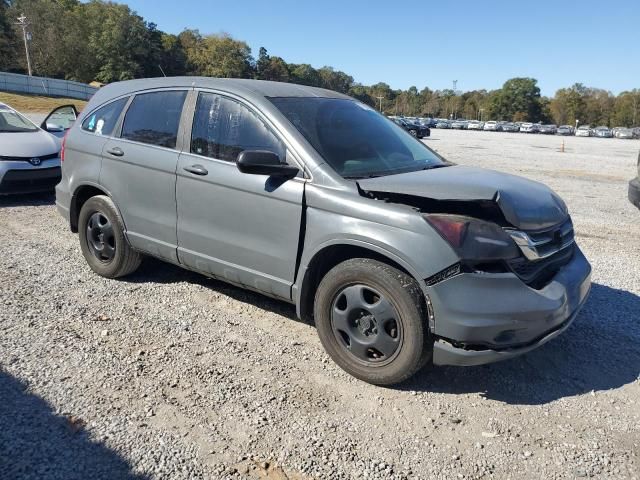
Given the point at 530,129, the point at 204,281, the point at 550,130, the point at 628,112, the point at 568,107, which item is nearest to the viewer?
the point at 204,281

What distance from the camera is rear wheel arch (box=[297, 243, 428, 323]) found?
3346mm

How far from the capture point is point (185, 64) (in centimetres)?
10212

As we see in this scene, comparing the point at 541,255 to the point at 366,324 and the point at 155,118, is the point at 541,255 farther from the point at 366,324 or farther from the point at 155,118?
the point at 155,118

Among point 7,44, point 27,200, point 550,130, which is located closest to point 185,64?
point 7,44

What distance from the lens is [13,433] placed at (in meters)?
2.73

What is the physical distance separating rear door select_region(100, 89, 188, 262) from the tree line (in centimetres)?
7313

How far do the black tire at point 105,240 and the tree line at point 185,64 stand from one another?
240 feet

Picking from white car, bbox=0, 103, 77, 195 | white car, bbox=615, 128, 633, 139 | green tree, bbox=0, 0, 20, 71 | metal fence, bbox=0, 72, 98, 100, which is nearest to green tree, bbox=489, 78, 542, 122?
white car, bbox=615, 128, 633, 139

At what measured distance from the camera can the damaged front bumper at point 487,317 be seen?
295cm

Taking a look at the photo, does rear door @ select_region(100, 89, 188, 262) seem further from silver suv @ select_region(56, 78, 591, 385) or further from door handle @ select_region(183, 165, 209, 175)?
door handle @ select_region(183, 165, 209, 175)

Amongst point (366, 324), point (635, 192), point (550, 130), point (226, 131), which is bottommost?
point (550, 130)

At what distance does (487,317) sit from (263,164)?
→ 1699mm

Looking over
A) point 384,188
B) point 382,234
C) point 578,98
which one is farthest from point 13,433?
point 578,98

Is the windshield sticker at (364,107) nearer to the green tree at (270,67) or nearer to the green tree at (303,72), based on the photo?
the green tree at (270,67)
